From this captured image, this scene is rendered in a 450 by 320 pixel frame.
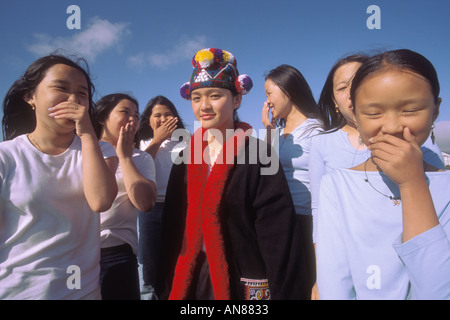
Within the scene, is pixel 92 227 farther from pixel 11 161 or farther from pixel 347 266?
pixel 347 266

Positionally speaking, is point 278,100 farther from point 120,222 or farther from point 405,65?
point 120,222

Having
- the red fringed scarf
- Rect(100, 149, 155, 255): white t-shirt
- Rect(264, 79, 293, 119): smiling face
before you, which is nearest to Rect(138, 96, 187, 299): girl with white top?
Rect(100, 149, 155, 255): white t-shirt

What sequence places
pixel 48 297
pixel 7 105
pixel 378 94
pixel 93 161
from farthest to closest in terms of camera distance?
pixel 7 105 → pixel 93 161 → pixel 48 297 → pixel 378 94

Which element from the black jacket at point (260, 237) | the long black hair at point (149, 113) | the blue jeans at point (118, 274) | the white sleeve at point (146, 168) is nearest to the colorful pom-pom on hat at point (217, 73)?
the black jacket at point (260, 237)

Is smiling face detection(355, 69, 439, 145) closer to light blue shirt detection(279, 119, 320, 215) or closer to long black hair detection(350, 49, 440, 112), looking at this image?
long black hair detection(350, 49, 440, 112)

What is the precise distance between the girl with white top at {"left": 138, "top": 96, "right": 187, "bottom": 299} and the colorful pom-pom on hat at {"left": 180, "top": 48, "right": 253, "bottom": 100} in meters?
1.26

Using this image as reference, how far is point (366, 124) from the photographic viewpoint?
1008mm

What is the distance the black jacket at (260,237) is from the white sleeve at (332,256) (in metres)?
0.26

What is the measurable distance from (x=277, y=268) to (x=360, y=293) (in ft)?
1.35

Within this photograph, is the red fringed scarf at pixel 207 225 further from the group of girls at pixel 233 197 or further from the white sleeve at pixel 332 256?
the white sleeve at pixel 332 256

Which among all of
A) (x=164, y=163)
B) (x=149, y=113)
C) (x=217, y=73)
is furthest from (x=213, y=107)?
(x=149, y=113)

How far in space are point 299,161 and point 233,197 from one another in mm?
842

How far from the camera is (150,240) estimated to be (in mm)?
2861
